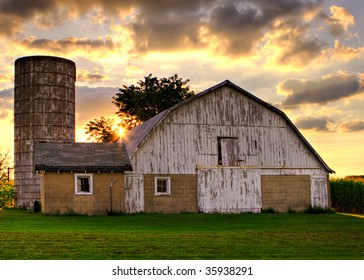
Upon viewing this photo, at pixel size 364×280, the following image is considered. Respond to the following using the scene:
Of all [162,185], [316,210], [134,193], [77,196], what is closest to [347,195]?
[316,210]

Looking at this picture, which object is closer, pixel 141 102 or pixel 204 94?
pixel 204 94

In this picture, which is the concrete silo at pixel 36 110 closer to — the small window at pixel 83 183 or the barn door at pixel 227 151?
the small window at pixel 83 183

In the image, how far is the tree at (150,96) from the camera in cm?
5525

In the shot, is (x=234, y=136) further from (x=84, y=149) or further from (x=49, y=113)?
(x=49, y=113)

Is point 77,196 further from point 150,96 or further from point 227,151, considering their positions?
point 150,96

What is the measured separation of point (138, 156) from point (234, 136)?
561 centimetres

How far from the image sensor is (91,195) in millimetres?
30422

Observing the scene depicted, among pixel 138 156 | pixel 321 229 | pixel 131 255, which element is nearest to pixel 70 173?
pixel 138 156

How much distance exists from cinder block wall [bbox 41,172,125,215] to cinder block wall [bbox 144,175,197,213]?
4.51ft

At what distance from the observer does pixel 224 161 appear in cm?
3316

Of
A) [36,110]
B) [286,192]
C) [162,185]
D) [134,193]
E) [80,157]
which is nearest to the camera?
[134,193]

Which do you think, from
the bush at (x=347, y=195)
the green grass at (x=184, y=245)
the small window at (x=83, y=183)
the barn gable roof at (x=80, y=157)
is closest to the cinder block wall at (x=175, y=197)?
the barn gable roof at (x=80, y=157)

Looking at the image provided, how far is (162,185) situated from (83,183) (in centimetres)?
412
